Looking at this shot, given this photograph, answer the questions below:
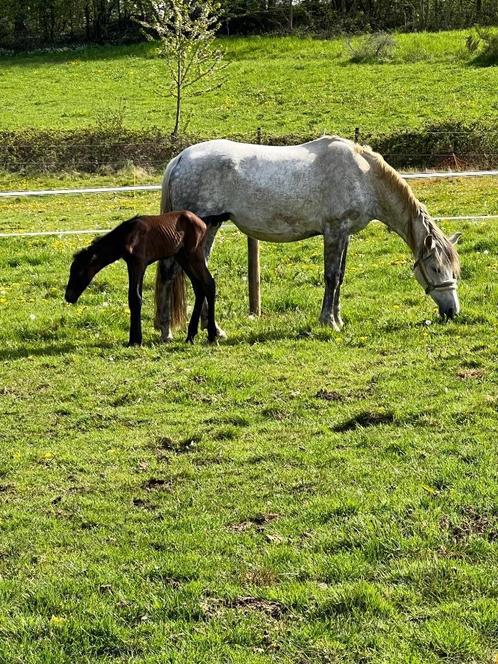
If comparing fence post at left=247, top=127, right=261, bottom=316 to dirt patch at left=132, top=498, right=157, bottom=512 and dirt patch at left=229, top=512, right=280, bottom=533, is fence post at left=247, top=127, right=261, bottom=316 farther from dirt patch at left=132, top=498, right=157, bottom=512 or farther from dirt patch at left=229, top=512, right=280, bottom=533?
dirt patch at left=229, top=512, right=280, bottom=533

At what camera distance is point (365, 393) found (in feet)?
30.8

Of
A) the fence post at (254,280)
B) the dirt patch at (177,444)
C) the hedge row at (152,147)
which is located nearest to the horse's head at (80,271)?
the fence post at (254,280)

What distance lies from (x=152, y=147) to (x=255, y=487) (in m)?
27.7

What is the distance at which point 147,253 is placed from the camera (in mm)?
11523

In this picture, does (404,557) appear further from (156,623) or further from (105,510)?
(105,510)

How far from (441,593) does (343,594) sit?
557mm

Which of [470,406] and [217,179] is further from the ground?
[217,179]

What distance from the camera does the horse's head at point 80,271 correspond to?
11.8 metres

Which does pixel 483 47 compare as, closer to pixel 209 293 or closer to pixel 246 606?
pixel 209 293

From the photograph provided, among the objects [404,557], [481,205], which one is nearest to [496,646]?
[404,557]

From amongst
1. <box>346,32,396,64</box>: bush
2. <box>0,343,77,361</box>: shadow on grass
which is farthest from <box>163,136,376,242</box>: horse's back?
<box>346,32,396,64</box>: bush

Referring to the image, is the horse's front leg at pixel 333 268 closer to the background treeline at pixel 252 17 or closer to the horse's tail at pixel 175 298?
the horse's tail at pixel 175 298

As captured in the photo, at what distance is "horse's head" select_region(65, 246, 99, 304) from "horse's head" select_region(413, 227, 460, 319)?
165 inches

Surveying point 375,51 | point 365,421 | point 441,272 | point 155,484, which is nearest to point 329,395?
point 365,421
